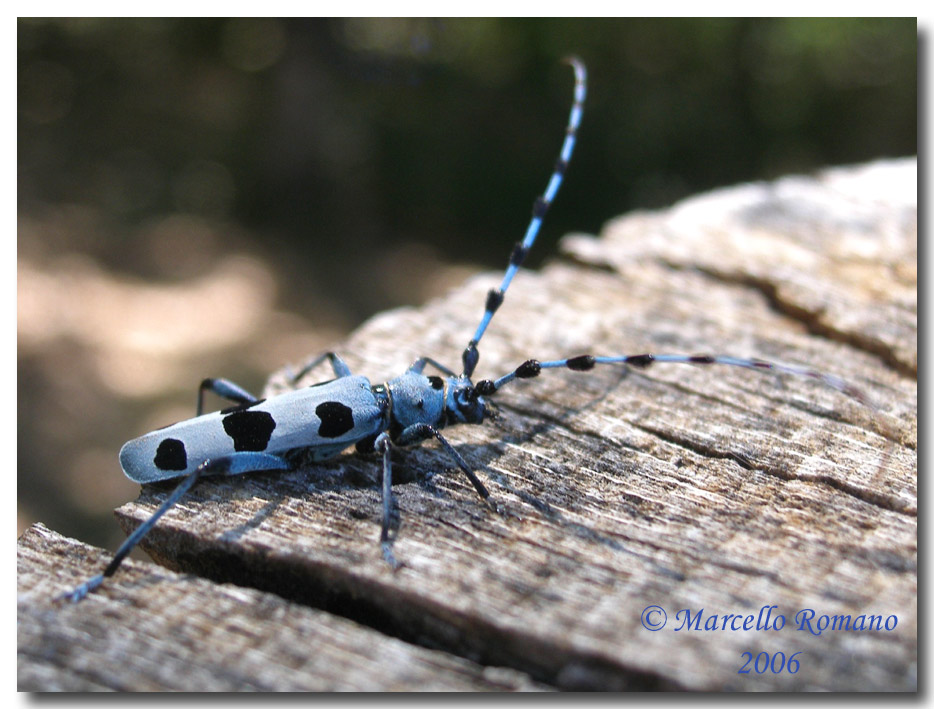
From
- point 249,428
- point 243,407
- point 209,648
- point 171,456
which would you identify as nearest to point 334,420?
point 249,428

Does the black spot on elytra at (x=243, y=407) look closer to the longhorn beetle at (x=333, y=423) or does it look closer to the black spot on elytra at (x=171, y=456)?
the longhorn beetle at (x=333, y=423)

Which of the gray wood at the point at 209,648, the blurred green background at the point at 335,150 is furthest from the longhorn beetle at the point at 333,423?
the blurred green background at the point at 335,150

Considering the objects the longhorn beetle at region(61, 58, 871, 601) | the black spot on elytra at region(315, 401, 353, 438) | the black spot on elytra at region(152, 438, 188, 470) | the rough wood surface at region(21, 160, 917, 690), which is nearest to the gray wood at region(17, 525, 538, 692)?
the rough wood surface at region(21, 160, 917, 690)

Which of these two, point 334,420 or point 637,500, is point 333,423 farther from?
point 637,500

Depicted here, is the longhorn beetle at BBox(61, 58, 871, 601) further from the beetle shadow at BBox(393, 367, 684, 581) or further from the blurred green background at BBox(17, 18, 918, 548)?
the blurred green background at BBox(17, 18, 918, 548)

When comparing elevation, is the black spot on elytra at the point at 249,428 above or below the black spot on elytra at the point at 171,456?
above

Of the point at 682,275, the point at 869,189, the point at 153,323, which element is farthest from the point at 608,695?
the point at 153,323

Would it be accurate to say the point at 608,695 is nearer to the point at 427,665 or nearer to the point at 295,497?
the point at 427,665
